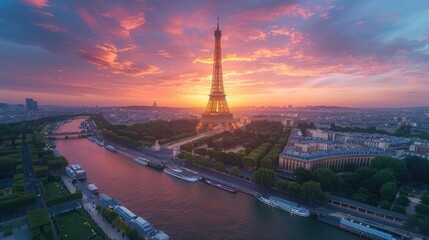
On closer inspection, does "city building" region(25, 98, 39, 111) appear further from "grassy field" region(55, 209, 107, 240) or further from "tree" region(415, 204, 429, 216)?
"tree" region(415, 204, 429, 216)

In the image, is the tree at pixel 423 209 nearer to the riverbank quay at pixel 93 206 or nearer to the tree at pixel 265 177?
the tree at pixel 265 177

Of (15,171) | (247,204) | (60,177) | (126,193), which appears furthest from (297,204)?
(15,171)

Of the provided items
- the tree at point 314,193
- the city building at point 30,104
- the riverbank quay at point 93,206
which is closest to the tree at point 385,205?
the tree at point 314,193

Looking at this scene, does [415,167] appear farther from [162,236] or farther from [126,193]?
[126,193]

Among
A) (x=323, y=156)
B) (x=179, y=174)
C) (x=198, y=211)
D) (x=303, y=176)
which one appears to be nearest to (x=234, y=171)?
(x=179, y=174)

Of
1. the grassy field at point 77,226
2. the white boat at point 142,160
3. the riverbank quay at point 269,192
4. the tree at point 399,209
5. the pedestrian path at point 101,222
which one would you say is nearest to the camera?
the grassy field at point 77,226

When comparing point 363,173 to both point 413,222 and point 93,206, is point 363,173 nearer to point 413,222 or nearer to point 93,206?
point 413,222

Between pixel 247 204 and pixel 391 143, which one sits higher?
pixel 391 143
